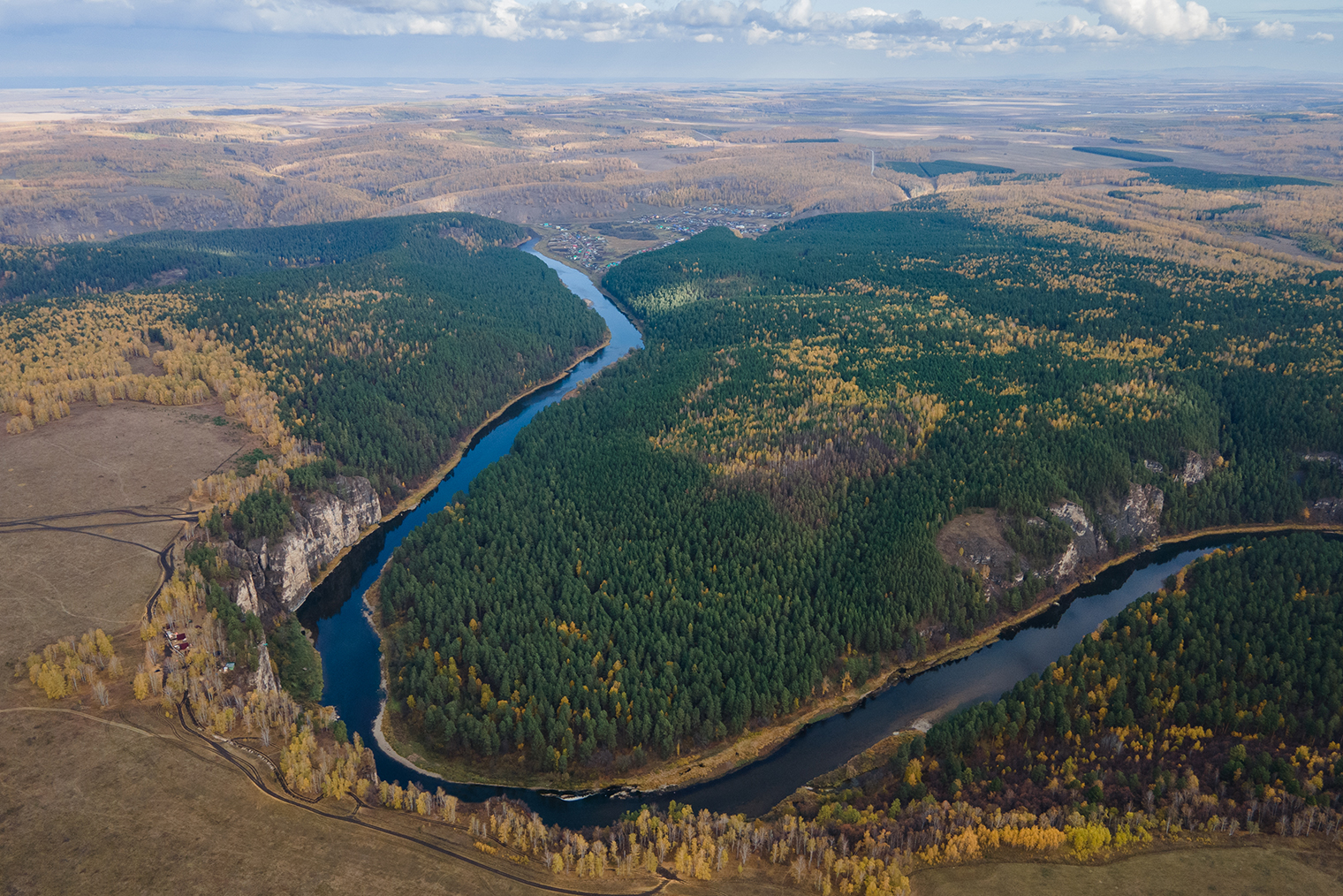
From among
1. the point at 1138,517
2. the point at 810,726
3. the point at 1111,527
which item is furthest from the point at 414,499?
the point at 1138,517

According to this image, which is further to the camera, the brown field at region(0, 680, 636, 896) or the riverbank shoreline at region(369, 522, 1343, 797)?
the riverbank shoreline at region(369, 522, 1343, 797)

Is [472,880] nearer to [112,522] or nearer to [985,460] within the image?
[112,522]

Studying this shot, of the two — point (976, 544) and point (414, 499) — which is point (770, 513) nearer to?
point (976, 544)

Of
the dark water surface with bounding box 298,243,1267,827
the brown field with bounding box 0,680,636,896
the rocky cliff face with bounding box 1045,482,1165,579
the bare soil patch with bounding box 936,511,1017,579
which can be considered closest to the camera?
the brown field with bounding box 0,680,636,896

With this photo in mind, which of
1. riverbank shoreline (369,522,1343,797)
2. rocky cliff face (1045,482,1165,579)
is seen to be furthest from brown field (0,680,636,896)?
rocky cliff face (1045,482,1165,579)

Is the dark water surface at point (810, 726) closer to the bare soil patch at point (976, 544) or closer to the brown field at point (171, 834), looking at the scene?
the bare soil patch at point (976, 544)

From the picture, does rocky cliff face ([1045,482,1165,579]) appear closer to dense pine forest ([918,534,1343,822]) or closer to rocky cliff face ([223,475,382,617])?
dense pine forest ([918,534,1343,822])
